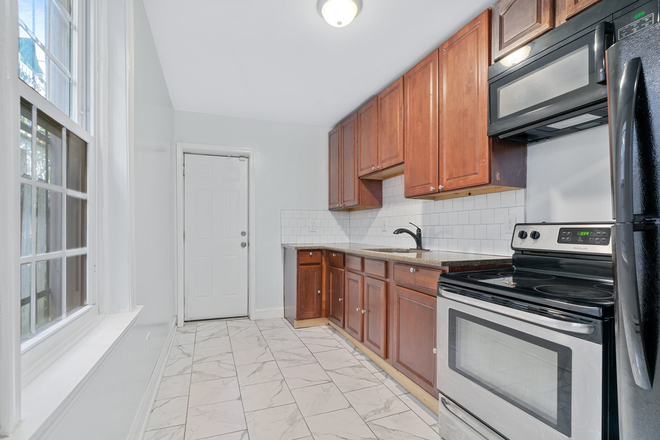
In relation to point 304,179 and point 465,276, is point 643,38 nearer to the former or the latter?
point 465,276

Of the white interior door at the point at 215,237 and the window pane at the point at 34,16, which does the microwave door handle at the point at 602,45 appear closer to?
the window pane at the point at 34,16

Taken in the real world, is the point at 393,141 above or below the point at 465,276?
above

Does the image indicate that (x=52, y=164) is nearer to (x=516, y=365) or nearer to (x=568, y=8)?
(x=516, y=365)

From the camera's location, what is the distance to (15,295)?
0.72 meters

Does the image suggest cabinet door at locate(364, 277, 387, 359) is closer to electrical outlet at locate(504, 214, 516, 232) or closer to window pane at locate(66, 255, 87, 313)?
electrical outlet at locate(504, 214, 516, 232)

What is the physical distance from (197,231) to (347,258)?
1890 millimetres

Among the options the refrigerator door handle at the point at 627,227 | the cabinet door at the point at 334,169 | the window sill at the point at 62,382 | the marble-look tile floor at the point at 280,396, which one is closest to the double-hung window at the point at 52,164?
the window sill at the point at 62,382

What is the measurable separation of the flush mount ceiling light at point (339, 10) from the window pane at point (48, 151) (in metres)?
1.51

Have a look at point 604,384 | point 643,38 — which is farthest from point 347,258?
point 643,38

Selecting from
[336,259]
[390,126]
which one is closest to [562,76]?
[390,126]

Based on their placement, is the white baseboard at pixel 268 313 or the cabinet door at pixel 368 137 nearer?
the cabinet door at pixel 368 137

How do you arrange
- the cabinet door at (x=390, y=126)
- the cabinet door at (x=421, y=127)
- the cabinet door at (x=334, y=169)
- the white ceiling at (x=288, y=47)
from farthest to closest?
the cabinet door at (x=334, y=169)
the cabinet door at (x=390, y=126)
the cabinet door at (x=421, y=127)
the white ceiling at (x=288, y=47)

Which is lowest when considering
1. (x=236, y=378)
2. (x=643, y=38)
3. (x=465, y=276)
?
(x=236, y=378)

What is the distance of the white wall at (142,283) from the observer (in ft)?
3.65
